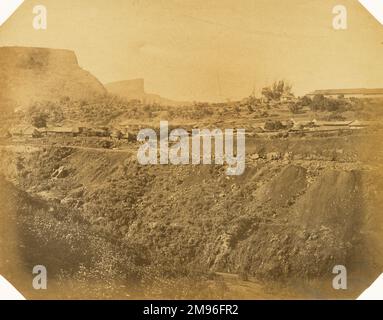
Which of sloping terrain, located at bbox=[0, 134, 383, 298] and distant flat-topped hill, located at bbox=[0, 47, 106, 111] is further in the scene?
distant flat-topped hill, located at bbox=[0, 47, 106, 111]

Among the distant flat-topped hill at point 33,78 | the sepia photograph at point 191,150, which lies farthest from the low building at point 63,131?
the distant flat-topped hill at point 33,78

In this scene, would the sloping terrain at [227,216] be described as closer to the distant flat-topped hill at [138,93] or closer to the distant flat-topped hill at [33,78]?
the distant flat-topped hill at [138,93]

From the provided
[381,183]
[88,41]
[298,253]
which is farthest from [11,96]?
[381,183]

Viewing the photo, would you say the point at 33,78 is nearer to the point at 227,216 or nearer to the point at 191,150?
the point at 191,150

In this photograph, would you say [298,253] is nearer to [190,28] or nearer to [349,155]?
[349,155]

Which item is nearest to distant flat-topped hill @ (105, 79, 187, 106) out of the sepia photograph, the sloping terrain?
the sepia photograph

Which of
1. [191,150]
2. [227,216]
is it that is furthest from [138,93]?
[227,216]

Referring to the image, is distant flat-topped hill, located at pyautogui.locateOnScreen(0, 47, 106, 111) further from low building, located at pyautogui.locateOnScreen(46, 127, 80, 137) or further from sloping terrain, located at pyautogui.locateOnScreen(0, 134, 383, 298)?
sloping terrain, located at pyautogui.locateOnScreen(0, 134, 383, 298)
